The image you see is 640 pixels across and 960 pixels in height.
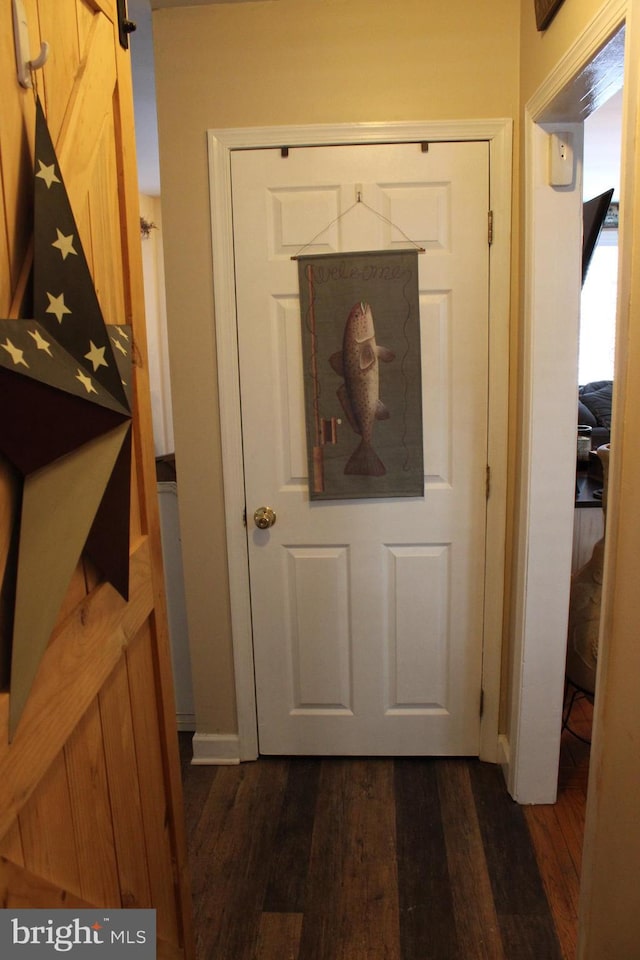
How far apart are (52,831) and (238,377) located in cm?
154

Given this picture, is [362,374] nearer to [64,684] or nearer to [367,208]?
[367,208]

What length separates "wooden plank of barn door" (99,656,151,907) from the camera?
3.63 feet

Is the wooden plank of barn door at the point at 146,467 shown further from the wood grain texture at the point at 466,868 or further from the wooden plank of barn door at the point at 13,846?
the wood grain texture at the point at 466,868

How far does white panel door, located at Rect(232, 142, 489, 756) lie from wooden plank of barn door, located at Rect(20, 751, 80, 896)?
1.40m

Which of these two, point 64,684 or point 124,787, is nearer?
point 64,684

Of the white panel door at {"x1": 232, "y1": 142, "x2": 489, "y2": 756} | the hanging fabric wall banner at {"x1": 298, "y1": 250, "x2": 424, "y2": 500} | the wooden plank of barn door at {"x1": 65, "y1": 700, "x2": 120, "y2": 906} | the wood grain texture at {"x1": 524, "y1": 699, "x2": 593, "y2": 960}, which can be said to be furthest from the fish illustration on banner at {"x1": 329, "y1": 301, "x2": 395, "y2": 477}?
the wooden plank of barn door at {"x1": 65, "y1": 700, "x2": 120, "y2": 906}

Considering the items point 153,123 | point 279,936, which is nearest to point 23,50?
point 279,936

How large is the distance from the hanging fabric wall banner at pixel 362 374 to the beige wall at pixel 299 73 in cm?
37

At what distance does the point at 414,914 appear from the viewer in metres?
1.78

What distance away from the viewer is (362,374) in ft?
7.11

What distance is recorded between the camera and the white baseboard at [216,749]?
244 cm

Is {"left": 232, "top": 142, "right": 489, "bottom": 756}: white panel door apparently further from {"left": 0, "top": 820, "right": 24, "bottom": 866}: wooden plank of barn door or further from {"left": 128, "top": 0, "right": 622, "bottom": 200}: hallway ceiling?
{"left": 0, "top": 820, "right": 24, "bottom": 866}: wooden plank of barn door

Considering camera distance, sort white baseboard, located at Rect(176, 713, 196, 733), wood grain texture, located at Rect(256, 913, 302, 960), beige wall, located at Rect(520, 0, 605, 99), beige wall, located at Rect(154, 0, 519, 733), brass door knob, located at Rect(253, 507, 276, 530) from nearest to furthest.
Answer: beige wall, located at Rect(520, 0, 605, 99) < wood grain texture, located at Rect(256, 913, 302, 960) < beige wall, located at Rect(154, 0, 519, 733) < brass door knob, located at Rect(253, 507, 276, 530) < white baseboard, located at Rect(176, 713, 196, 733)

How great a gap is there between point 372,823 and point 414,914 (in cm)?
36
